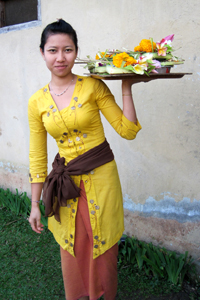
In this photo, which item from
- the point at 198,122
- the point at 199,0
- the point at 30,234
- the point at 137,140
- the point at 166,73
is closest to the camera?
the point at 166,73

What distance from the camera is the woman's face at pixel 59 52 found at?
1594 mm

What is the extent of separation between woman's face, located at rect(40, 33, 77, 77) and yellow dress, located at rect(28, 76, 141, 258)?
5.8 inches

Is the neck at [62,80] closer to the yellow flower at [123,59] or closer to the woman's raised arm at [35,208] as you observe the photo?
the yellow flower at [123,59]

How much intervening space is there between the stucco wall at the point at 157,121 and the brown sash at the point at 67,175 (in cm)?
99

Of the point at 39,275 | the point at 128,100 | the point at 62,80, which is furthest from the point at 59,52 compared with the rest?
the point at 39,275

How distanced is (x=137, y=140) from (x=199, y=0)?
4.37 ft

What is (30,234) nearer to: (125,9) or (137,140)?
(137,140)

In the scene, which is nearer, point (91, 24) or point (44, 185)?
point (44, 185)

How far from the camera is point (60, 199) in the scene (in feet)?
5.97

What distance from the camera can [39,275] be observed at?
9.07 feet

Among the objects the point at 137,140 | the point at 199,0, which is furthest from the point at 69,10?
Result: the point at 137,140

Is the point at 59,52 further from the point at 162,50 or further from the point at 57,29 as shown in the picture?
the point at 162,50

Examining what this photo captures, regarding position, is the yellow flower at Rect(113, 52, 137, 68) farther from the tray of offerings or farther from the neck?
the neck

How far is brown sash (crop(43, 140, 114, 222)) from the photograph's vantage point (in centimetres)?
174
